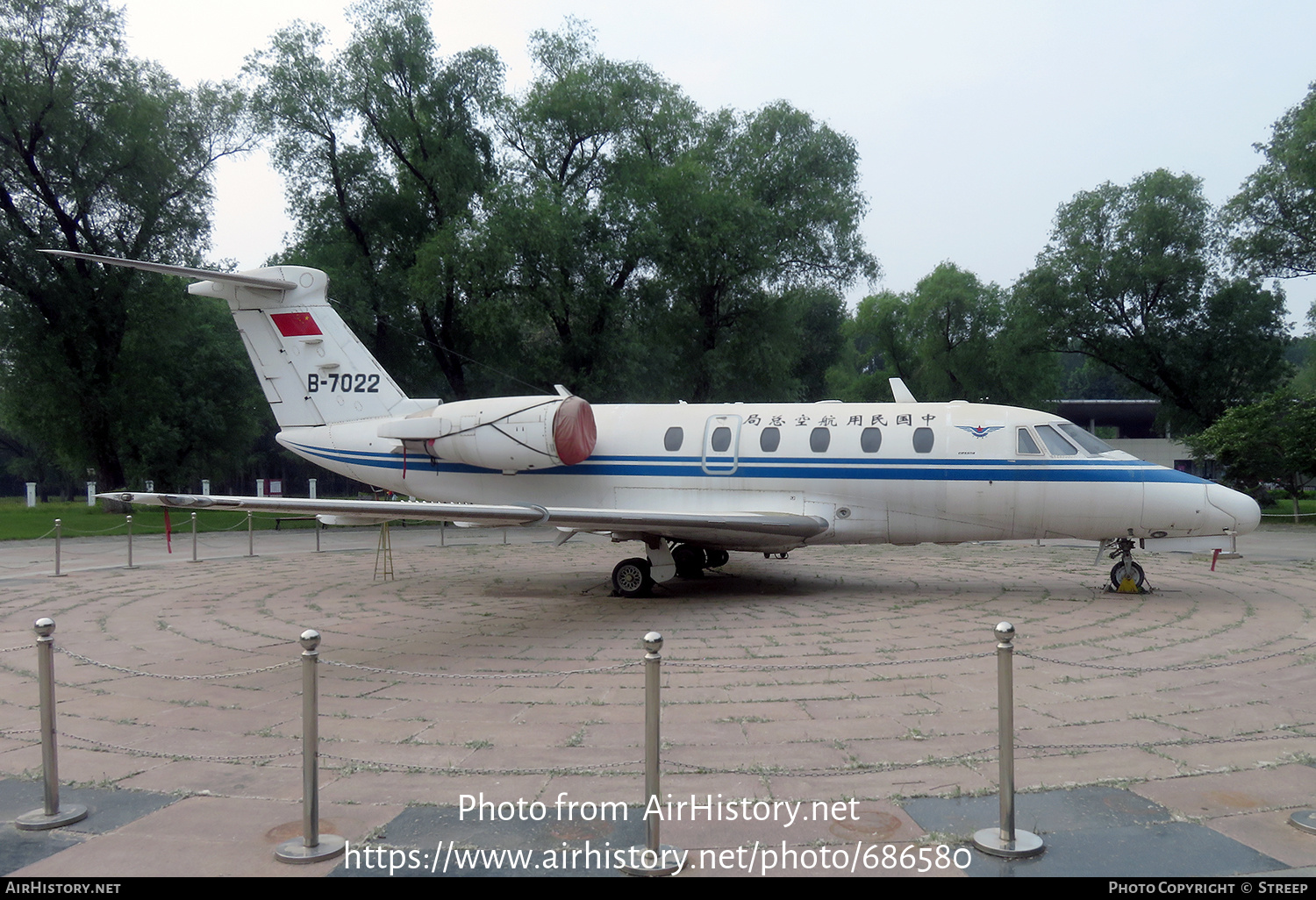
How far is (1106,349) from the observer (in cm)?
3900

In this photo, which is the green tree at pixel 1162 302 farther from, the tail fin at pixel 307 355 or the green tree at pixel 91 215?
the green tree at pixel 91 215

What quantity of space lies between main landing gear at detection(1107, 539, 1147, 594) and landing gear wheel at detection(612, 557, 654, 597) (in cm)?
685

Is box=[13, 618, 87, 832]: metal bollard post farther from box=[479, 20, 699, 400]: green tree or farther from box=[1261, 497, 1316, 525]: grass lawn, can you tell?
box=[1261, 497, 1316, 525]: grass lawn

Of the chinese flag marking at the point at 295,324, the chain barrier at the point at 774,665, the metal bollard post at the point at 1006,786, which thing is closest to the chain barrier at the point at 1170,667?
the chain barrier at the point at 774,665

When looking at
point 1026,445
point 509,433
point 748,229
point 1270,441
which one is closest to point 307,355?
point 509,433

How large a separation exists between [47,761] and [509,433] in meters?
8.81

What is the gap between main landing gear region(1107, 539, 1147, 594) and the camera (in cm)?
1215

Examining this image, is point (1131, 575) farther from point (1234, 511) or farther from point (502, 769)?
point (502, 769)

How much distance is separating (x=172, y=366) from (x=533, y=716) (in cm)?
3128

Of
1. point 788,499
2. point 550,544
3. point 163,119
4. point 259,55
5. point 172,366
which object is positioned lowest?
point 550,544

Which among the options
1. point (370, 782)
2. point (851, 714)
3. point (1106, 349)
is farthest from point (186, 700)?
point (1106, 349)

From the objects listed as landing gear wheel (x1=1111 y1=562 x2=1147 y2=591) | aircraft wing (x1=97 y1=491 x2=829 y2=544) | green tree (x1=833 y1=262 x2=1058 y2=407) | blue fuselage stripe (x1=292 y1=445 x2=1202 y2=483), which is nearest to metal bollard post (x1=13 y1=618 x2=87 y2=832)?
aircraft wing (x1=97 y1=491 x2=829 y2=544)

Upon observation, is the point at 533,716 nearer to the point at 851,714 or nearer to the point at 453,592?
the point at 851,714

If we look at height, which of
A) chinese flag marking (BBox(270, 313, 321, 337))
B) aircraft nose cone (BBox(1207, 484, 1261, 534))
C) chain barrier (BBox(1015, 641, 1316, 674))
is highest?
chinese flag marking (BBox(270, 313, 321, 337))
